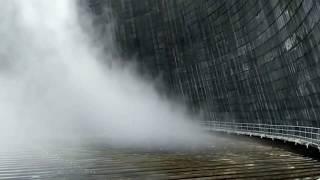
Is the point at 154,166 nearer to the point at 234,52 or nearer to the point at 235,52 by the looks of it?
the point at 235,52

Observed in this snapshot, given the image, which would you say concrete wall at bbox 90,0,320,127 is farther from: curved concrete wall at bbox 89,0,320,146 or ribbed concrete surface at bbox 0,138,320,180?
ribbed concrete surface at bbox 0,138,320,180

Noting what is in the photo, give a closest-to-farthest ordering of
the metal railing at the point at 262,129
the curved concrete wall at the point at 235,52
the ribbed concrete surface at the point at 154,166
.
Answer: the ribbed concrete surface at the point at 154,166 < the curved concrete wall at the point at 235,52 < the metal railing at the point at 262,129

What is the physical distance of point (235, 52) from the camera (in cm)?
2786

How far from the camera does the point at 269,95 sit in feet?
81.9

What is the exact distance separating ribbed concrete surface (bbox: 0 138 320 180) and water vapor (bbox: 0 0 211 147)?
2461cm

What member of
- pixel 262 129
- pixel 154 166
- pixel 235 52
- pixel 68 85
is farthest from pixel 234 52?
pixel 68 85

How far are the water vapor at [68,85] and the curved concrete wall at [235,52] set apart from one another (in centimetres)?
396

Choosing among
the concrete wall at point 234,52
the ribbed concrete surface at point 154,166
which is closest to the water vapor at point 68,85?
the concrete wall at point 234,52

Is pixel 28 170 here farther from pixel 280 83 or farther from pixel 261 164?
pixel 280 83

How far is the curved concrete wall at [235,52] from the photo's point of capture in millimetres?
19734

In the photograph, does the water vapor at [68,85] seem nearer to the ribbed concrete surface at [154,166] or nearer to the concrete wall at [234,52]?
the concrete wall at [234,52]

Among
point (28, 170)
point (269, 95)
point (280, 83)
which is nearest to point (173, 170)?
point (28, 170)

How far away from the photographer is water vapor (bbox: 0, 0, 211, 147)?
43312 millimetres

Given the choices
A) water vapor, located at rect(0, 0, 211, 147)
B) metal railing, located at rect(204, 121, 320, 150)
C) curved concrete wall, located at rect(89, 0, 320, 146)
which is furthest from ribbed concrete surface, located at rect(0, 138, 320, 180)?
water vapor, located at rect(0, 0, 211, 147)
